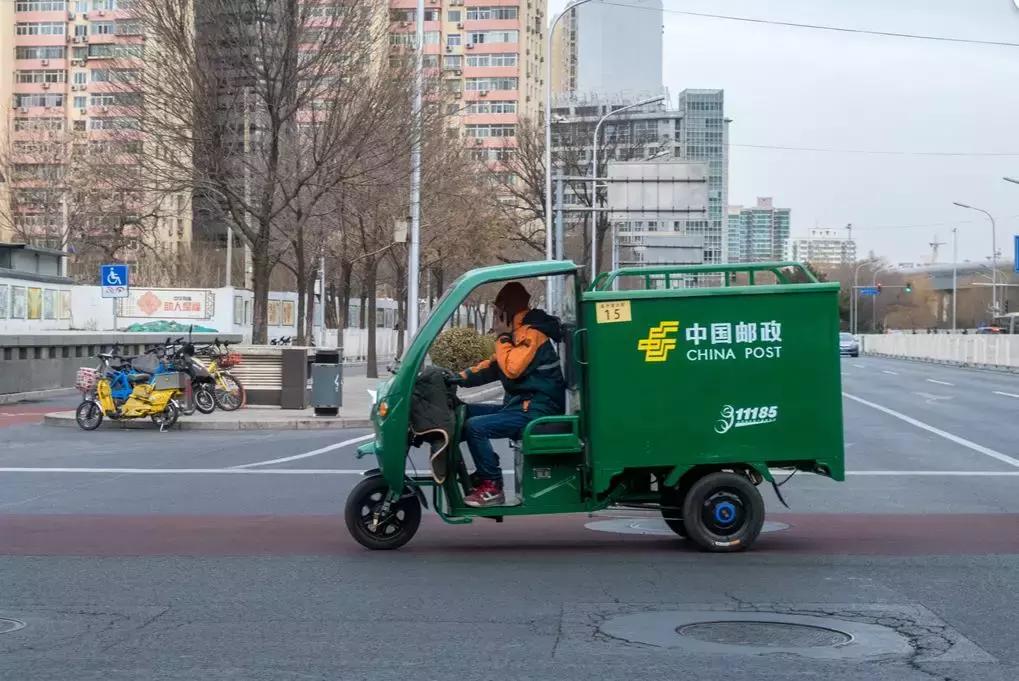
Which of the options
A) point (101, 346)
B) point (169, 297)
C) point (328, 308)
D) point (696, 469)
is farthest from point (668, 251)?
point (696, 469)

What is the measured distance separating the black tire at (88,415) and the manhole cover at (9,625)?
14976 mm

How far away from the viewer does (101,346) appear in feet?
113

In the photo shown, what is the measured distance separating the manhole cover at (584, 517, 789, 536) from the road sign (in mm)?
26433

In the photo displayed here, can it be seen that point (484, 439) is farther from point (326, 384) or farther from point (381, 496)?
point (326, 384)

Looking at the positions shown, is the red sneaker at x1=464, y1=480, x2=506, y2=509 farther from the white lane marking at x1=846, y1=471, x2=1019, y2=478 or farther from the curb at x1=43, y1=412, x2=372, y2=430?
the curb at x1=43, y1=412, x2=372, y2=430

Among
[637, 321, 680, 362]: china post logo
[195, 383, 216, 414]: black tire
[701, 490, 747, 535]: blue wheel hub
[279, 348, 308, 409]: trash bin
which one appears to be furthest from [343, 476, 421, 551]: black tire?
[279, 348, 308, 409]: trash bin

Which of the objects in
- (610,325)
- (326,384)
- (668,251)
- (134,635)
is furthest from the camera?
(668,251)

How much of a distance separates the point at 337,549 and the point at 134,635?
9.93ft

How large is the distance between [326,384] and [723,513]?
48.2 ft

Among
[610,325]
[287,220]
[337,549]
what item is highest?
[287,220]

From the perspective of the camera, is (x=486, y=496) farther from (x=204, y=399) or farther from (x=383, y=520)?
(x=204, y=399)

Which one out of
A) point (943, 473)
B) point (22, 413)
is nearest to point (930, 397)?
point (943, 473)

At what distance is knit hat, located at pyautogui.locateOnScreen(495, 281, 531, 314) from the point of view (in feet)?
32.2

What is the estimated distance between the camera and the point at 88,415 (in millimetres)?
22062
